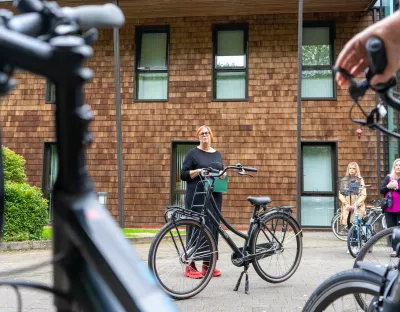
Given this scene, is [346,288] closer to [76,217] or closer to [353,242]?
[76,217]

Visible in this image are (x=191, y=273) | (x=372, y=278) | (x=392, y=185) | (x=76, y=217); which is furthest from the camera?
(x=392, y=185)

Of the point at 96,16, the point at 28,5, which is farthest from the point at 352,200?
the point at 28,5

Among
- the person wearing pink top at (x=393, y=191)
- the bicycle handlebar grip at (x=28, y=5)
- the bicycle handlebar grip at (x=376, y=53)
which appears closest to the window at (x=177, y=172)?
the person wearing pink top at (x=393, y=191)

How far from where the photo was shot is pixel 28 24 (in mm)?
671

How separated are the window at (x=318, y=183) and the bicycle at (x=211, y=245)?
336 inches

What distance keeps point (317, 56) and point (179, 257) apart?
10773 millimetres

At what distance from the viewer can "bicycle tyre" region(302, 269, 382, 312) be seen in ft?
5.91

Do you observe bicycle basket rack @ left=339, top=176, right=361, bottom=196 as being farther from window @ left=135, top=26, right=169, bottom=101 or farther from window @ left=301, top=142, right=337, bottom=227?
window @ left=135, top=26, right=169, bottom=101

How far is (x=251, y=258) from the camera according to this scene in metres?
5.12

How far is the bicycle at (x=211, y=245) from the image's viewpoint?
188 inches

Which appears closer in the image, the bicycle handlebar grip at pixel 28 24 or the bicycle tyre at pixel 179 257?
the bicycle handlebar grip at pixel 28 24

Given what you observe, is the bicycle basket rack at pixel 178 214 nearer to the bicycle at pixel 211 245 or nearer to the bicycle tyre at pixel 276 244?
the bicycle at pixel 211 245

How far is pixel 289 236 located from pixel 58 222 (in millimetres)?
5057

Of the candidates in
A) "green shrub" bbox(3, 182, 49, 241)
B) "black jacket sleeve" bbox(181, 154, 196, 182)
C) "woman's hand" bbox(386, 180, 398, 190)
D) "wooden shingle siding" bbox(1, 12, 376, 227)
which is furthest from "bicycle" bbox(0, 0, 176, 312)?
"wooden shingle siding" bbox(1, 12, 376, 227)
